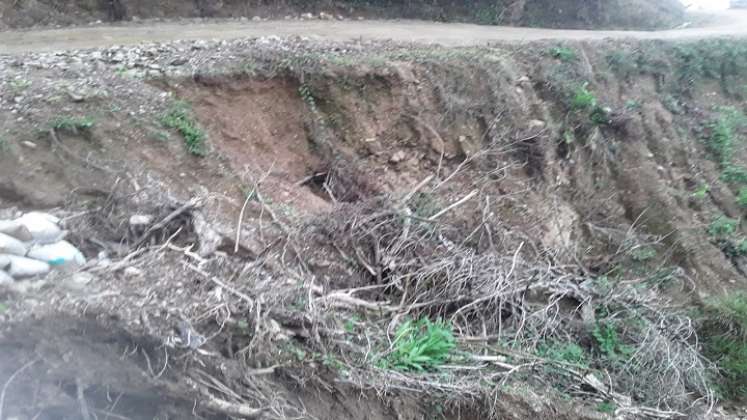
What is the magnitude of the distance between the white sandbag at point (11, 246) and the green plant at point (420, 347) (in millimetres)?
2585

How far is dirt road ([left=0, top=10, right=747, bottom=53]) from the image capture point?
752 centimetres

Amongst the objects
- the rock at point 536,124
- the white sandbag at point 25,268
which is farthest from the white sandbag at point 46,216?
the rock at point 536,124

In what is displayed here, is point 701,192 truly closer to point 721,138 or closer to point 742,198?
point 742,198

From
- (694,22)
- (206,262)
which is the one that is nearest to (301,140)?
(206,262)

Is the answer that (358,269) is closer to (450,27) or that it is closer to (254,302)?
(254,302)

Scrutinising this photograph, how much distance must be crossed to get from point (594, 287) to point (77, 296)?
14.8 ft

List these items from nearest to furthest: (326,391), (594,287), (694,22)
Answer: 1. (326,391)
2. (594,287)
3. (694,22)

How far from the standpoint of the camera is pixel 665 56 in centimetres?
1004

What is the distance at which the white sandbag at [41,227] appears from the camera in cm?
451

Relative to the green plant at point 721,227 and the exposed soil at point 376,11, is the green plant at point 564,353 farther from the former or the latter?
the exposed soil at point 376,11

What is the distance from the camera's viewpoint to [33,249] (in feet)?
14.5

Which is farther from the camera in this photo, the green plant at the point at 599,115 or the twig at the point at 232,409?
the green plant at the point at 599,115

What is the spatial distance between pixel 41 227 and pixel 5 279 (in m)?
0.57

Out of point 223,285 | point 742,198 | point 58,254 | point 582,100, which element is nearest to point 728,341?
point 742,198
